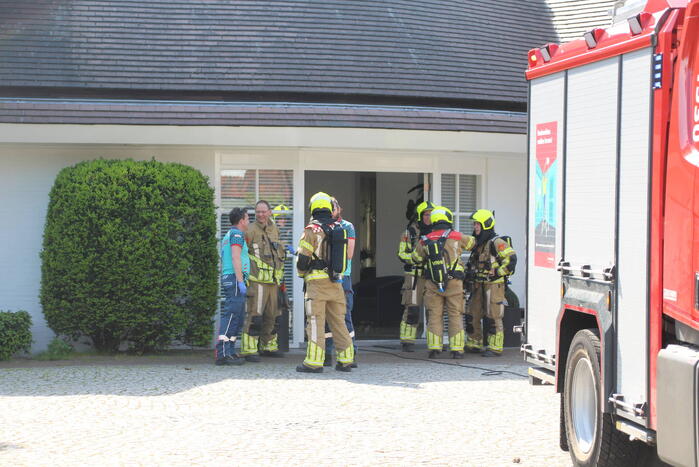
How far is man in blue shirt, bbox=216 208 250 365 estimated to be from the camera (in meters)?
12.0

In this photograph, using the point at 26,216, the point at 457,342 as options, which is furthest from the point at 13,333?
the point at 457,342

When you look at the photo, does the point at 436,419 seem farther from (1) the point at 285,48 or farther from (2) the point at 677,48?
(1) the point at 285,48

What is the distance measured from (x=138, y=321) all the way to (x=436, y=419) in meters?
4.85

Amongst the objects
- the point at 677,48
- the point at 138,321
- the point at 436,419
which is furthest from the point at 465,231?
the point at 677,48

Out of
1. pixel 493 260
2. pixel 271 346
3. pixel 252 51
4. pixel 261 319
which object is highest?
pixel 252 51

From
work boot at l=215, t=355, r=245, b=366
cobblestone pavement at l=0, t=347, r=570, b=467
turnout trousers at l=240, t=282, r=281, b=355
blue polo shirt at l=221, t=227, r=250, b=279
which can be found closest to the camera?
cobblestone pavement at l=0, t=347, r=570, b=467

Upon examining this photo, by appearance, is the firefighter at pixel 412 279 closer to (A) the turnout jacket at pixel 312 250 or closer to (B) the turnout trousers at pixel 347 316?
(B) the turnout trousers at pixel 347 316

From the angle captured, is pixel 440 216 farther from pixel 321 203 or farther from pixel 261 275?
pixel 261 275

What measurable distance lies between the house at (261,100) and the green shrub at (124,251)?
74 cm

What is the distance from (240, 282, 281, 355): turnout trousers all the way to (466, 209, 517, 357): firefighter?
8.23 ft

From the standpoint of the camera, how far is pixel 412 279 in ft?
44.7

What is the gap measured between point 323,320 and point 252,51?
5.33 m

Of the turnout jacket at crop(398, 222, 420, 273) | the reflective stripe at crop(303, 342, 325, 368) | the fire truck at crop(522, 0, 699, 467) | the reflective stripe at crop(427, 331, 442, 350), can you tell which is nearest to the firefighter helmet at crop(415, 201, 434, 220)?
the turnout jacket at crop(398, 222, 420, 273)

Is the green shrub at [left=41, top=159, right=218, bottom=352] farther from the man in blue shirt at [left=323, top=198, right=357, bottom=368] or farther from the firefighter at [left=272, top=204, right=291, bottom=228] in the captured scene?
the man in blue shirt at [left=323, top=198, right=357, bottom=368]
